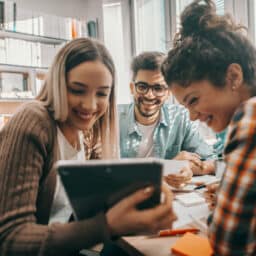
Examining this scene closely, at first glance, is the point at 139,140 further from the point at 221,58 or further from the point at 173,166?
the point at 221,58

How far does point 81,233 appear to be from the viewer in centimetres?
75

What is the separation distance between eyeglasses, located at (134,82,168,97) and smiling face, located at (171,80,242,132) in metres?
0.84

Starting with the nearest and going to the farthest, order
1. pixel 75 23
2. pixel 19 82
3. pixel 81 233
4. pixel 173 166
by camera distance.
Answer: pixel 81 233, pixel 173 166, pixel 19 82, pixel 75 23

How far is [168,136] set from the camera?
6.68 feet

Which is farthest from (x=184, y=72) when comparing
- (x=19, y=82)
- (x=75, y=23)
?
(x=75, y=23)

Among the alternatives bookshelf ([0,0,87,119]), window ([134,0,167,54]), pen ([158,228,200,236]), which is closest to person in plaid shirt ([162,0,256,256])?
pen ([158,228,200,236])

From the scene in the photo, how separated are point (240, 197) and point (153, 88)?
4.34 feet

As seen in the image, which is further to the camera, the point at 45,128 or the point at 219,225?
the point at 45,128


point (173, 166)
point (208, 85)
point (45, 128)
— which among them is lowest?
point (173, 166)

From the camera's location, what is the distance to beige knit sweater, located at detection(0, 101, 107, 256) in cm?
77

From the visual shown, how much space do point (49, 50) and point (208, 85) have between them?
2.63 m

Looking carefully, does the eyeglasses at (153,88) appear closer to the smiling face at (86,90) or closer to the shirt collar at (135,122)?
the shirt collar at (135,122)

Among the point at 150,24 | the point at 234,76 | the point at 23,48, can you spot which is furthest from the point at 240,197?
the point at 150,24

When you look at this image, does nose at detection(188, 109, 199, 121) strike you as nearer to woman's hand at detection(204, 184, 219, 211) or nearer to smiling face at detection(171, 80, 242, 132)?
smiling face at detection(171, 80, 242, 132)
